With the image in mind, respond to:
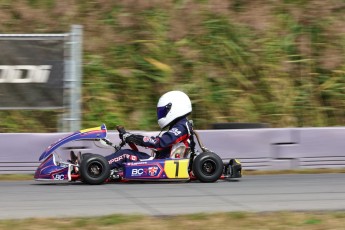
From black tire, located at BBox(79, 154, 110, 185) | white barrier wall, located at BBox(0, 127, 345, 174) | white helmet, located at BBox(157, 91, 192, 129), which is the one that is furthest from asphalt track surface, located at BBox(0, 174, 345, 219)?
white barrier wall, located at BBox(0, 127, 345, 174)

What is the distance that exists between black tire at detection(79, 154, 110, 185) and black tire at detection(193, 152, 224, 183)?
1.19 meters

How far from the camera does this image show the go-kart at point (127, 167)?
383 inches

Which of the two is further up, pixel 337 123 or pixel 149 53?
pixel 149 53

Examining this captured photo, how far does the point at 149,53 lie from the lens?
50.4 feet

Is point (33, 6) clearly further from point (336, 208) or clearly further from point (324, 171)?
point (336, 208)

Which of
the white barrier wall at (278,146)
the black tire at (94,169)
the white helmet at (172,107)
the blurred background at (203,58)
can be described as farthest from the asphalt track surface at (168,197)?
the blurred background at (203,58)

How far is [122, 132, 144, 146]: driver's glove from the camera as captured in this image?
32.7ft

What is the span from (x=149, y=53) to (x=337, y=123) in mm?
3996

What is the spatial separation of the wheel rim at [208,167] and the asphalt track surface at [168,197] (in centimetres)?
20

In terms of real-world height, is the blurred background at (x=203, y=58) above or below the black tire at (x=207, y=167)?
above

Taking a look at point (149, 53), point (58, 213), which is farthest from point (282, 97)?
point (58, 213)

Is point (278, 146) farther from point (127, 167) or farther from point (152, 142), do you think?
point (127, 167)

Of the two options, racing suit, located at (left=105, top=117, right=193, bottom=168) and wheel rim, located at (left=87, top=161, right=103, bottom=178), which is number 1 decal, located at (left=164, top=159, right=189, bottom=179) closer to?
racing suit, located at (left=105, top=117, right=193, bottom=168)

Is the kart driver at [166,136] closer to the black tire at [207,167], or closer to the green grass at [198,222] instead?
the black tire at [207,167]
